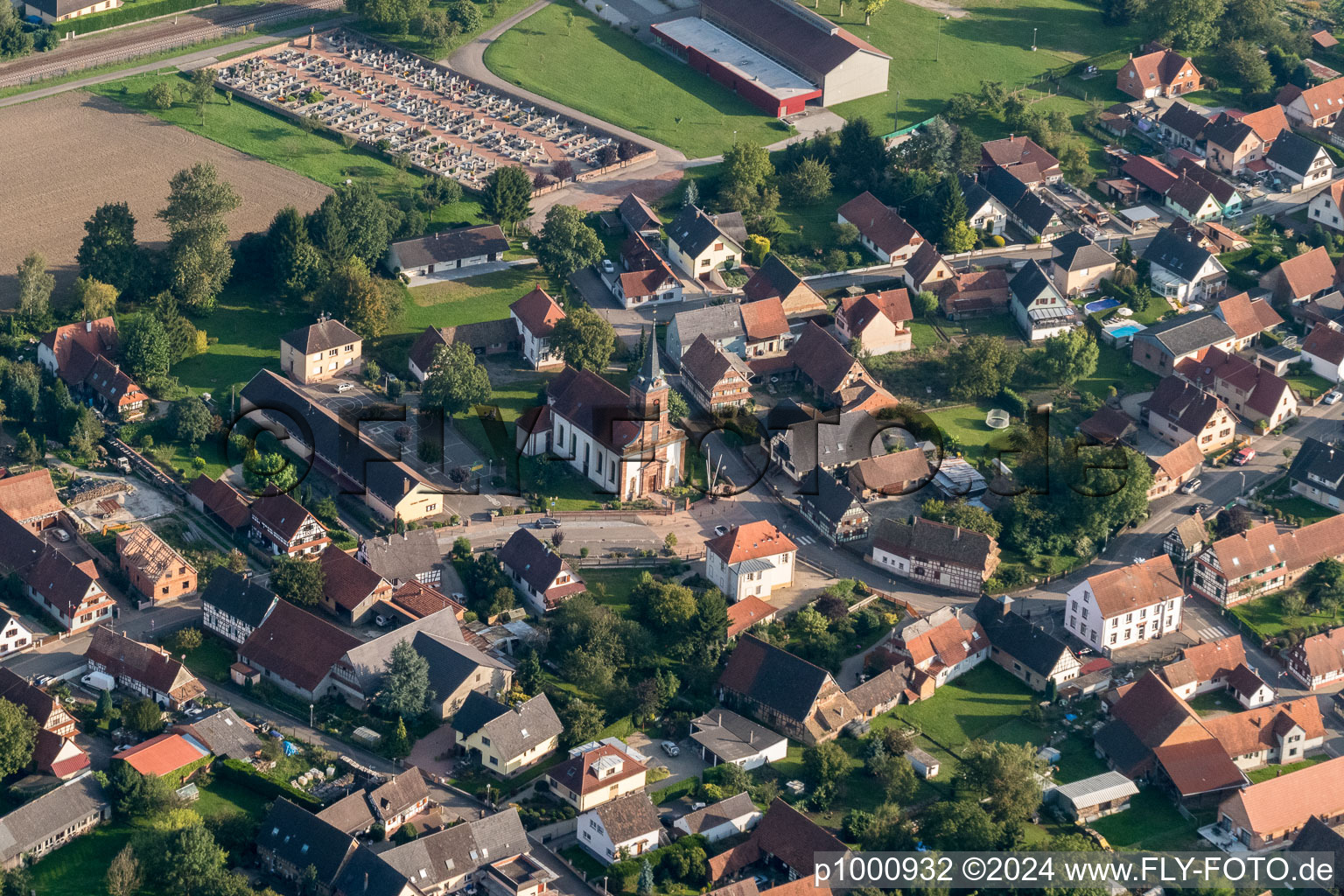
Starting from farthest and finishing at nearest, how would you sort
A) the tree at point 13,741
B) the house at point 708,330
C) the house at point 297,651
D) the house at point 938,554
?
the house at point 708,330 < the house at point 938,554 < the house at point 297,651 < the tree at point 13,741

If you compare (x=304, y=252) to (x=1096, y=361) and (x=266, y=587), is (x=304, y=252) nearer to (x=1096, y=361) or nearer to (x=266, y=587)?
(x=266, y=587)

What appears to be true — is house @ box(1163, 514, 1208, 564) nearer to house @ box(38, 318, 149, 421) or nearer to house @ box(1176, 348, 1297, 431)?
house @ box(1176, 348, 1297, 431)

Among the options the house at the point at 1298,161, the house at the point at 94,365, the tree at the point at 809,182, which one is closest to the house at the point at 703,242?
the tree at the point at 809,182

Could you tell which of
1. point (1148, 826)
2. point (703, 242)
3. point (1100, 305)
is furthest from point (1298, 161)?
point (1148, 826)

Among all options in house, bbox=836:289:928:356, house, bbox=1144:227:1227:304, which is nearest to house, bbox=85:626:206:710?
house, bbox=836:289:928:356

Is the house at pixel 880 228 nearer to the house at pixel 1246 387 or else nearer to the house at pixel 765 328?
the house at pixel 765 328

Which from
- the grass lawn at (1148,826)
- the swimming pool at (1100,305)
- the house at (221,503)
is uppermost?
the house at (221,503)

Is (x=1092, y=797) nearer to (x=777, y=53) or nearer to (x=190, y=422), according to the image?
(x=190, y=422)
